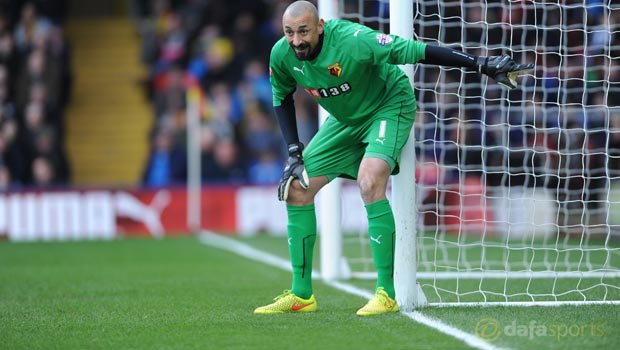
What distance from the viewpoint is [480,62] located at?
6457mm

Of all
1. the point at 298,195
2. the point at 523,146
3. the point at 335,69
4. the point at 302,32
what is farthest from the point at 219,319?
the point at 523,146

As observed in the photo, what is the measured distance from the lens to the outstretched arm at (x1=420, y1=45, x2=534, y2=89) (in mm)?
6418

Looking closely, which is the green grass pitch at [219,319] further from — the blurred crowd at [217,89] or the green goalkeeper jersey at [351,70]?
the blurred crowd at [217,89]

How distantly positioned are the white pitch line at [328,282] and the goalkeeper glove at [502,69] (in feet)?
4.89

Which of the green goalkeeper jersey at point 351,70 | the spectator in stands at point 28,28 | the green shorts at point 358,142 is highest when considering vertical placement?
the spectator in stands at point 28,28

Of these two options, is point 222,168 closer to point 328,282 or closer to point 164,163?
point 164,163

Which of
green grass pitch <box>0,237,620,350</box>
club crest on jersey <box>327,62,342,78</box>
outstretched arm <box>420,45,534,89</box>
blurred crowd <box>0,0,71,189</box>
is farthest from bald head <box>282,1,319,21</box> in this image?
blurred crowd <box>0,0,71,189</box>

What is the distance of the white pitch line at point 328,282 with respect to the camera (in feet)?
18.1

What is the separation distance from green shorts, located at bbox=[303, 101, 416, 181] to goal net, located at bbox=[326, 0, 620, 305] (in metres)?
0.66

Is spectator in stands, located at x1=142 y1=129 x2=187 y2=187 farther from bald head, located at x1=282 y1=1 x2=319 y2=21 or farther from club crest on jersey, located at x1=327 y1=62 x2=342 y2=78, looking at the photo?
bald head, located at x1=282 y1=1 x2=319 y2=21

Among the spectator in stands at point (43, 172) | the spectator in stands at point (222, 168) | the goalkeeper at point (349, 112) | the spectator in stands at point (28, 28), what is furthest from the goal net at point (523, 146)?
the spectator in stands at point (28, 28)

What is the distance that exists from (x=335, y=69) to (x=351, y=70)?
3.9 inches

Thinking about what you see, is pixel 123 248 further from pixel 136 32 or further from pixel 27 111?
pixel 136 32

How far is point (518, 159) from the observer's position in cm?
1480
